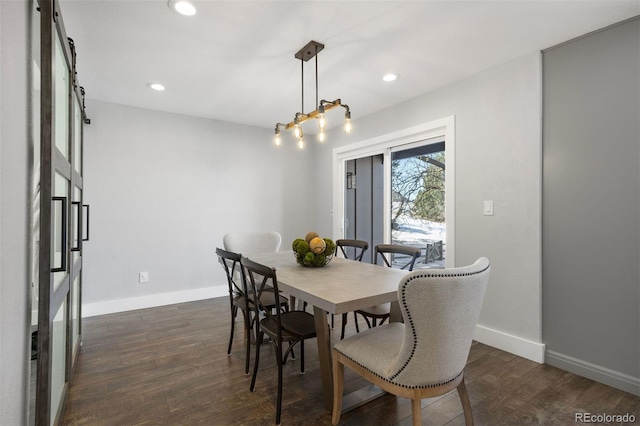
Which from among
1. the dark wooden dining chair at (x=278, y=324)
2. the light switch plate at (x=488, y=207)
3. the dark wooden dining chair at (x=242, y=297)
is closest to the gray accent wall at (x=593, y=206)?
the light switch plate at (x=488, y=207)

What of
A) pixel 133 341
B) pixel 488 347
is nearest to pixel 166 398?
pixel 133 341

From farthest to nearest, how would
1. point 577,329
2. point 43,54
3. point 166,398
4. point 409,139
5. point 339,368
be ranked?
1. point 409,139
2. point 577,329
3. point 166,398
4. point 339,368
5. point 43,54

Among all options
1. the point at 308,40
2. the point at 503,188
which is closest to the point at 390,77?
the point at 308,40

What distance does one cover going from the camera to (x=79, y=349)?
267 centimetres

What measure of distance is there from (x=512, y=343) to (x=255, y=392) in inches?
82.1

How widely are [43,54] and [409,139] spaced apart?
3148mm

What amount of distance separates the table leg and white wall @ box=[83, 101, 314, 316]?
9.50 feet

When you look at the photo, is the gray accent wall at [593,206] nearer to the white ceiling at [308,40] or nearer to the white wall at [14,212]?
the white ceiling at [308,40]

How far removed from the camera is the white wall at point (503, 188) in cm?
255

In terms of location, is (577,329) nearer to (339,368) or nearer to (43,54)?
(339,368)

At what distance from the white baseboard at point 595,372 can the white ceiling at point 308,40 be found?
2331 millimetres

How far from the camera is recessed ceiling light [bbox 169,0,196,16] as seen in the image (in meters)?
1.91

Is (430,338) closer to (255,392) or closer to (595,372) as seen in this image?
(255,392)

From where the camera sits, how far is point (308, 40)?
232 centimetres
